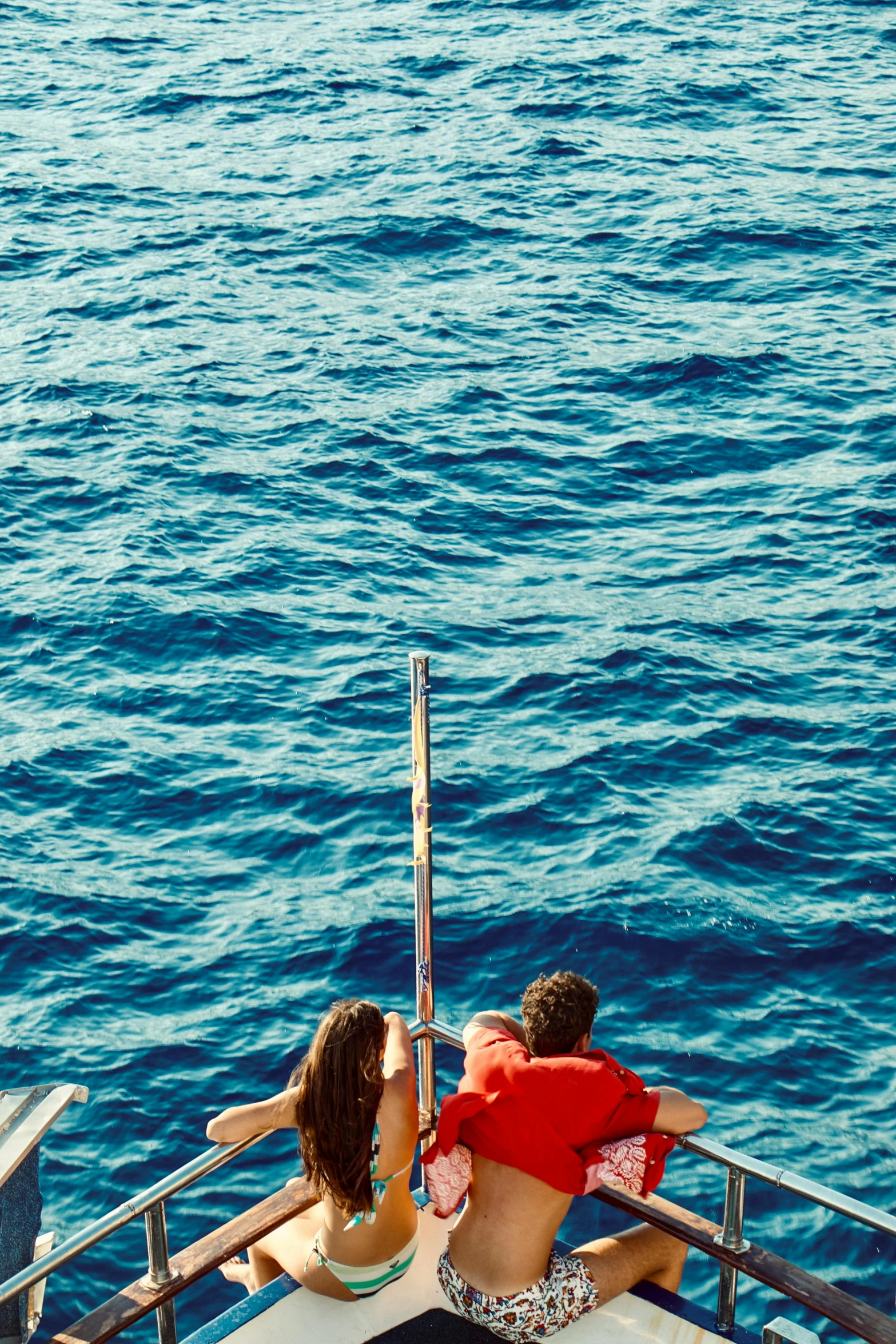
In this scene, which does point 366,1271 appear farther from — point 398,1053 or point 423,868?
point 423,868

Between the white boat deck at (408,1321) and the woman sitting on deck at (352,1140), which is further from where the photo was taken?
the white boat deck at (408,1321)

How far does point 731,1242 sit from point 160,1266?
2.14 metres

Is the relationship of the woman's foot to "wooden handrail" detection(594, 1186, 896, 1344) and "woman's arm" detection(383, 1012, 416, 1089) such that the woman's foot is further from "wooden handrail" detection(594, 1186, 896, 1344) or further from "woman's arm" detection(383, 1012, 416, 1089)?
"wooden handrail" detection(594, 1186, 896, 1344)

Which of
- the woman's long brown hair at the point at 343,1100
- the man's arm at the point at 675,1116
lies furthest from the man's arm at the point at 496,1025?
the man's arm at the point at 675,1116

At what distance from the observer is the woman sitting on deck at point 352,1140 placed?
5.28 meters

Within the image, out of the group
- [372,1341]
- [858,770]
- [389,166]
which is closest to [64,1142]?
[372,1341]

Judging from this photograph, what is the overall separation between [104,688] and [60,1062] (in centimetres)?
512

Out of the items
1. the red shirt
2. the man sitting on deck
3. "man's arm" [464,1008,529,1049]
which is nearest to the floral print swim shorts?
the man sitting on deck

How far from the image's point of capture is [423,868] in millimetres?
6203

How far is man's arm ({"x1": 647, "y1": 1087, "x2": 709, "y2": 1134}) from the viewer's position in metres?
5.35

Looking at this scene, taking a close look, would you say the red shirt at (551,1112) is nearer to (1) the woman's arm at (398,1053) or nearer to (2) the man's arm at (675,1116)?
(2) the man's arm at (675,1116)

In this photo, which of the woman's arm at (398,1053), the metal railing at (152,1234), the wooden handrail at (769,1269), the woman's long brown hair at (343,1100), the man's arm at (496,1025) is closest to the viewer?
the metal railing at (152,1234)

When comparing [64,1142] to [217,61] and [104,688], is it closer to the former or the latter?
[104,688]

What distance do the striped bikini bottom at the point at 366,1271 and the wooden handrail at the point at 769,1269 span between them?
820 millimetres
